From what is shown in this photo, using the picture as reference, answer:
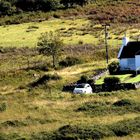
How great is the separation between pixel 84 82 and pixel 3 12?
225ft

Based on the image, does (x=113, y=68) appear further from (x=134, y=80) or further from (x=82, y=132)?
(x=82, y=132)

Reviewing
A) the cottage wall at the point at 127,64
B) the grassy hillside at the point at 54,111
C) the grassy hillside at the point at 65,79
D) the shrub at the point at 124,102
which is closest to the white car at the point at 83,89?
the grassy hillside at the point at 54,111

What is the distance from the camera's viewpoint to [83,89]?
5156 cm

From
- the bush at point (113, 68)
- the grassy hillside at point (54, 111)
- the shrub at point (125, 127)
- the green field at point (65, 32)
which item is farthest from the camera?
the green field at point (65, 32)

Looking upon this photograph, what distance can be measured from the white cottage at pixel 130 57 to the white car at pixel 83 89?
1113 centimetres

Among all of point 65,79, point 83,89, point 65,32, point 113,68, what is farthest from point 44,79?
point 65,32

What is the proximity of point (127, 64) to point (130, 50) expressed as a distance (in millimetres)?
2050

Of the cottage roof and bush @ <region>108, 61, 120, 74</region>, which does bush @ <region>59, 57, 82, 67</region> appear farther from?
bush @ <region>108, 61, 120, 74</region>

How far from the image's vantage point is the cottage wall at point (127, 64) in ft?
208

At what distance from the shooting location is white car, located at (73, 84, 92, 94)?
5142cm

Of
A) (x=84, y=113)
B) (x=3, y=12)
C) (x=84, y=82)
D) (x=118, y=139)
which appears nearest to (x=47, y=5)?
(x=3, y=12)

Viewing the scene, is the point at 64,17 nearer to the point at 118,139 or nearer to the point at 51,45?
the point at 51,45

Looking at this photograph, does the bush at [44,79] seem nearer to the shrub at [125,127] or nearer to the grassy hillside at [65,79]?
the grassy hillside at [65,79]

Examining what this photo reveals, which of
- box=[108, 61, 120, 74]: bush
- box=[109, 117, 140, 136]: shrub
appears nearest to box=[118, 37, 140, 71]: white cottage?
box=[108, 61, 120, 74]: bush
